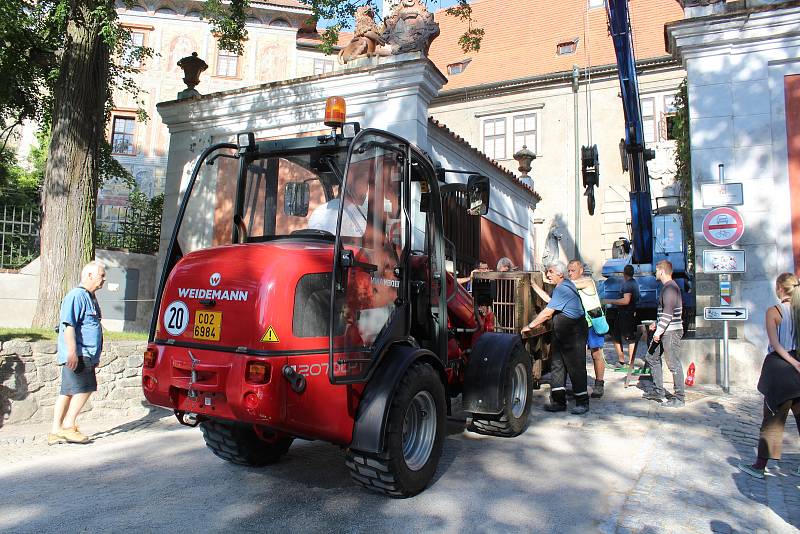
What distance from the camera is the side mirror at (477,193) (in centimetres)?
478

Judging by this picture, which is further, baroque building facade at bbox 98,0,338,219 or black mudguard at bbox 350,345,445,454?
baroque building facade at bbox 98,0,338,219

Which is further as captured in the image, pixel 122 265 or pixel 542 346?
pixel 122 265

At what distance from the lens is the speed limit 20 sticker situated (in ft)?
12.3

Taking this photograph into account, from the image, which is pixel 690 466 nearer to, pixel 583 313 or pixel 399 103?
pixel 583 313

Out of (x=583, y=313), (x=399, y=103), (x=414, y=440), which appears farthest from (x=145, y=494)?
(x=399, y=103)

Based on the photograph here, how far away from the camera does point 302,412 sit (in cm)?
343

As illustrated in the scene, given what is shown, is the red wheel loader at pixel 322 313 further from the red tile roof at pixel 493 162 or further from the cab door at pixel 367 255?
the red tile roof at pixel 493 162

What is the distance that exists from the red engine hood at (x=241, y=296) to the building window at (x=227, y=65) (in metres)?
28.1

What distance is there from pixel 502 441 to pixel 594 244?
21950 mm

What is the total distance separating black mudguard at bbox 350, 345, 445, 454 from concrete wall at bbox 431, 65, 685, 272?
71.4 ft

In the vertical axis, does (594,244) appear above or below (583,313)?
above

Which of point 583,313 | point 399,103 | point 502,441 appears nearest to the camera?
point 502,441

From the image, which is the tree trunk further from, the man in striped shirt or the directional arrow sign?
the directional arrow sign

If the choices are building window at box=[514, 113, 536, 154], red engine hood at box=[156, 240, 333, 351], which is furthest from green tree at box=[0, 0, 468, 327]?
building window at box=[514, 113, 536, 154]
